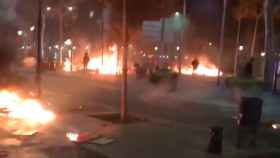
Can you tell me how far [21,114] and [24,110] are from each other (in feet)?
3.31

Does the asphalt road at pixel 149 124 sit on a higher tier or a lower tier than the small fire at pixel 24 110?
lower

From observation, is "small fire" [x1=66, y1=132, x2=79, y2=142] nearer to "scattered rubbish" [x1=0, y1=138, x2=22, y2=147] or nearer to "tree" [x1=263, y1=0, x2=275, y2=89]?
"scattered rubbish" [x1=0, y1=138, x2=22, y2=147]

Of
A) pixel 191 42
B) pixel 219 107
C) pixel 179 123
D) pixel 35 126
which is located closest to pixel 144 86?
pixel 219 107

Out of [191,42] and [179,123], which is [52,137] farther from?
[191,42]

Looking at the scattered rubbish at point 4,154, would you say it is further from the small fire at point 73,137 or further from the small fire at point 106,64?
the small fire at point 106,64

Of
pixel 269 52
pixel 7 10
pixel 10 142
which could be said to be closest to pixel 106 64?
pixel 269 52

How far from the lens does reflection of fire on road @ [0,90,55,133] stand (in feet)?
51.8

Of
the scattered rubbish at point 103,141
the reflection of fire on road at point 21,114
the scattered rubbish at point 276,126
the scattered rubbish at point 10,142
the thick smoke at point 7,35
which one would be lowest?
the scattered rubbish at point 276,126

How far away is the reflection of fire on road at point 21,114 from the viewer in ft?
51.8

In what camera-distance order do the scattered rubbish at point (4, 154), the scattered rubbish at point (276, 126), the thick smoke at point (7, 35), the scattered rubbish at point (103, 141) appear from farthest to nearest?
the thick smoke at point (7, 35) < the scattered rubbish at point (276, 126) < the scattered rubbish at point (103, 141) < the scattered rubbish at point (4, 154)

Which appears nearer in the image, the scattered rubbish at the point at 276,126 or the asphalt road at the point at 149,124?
the asphalt road at the point at 149,124

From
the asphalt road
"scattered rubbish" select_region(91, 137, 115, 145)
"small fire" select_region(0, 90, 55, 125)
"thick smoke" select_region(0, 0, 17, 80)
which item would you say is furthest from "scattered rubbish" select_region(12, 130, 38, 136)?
"thick smoke" select_region(0, 0, 17, 80)

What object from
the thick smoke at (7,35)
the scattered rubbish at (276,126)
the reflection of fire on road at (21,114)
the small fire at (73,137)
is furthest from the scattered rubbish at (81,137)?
the thick smoke at (7,35)

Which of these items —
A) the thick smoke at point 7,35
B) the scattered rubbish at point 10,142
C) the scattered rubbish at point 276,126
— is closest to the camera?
the scattered rubbish at point 10,142
